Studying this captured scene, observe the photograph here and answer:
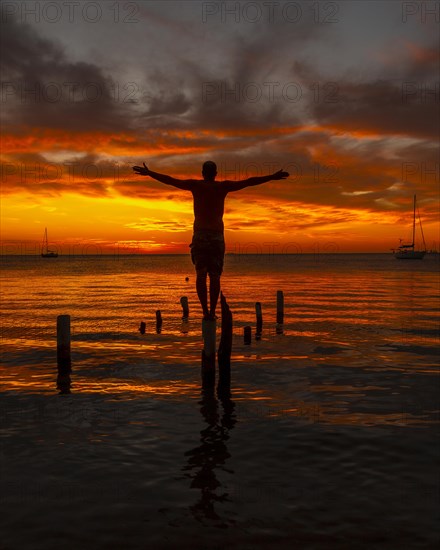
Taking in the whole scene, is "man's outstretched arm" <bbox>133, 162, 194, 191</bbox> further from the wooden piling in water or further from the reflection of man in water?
the wooden piling in water

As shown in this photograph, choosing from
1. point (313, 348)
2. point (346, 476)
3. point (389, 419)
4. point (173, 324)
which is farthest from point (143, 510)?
point (173, 324)

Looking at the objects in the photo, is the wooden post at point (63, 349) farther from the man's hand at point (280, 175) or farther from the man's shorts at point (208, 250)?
the man's hand at point (280, 175)

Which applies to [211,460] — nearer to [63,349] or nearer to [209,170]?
[209,170]

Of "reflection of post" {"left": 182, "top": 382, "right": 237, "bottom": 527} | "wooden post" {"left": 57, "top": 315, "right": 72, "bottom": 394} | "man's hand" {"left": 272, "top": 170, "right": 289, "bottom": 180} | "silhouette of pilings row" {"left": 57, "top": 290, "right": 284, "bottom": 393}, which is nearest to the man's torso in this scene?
"man's hand" {"left": 272, "top": 170, "right": 289, "bottom": 180}

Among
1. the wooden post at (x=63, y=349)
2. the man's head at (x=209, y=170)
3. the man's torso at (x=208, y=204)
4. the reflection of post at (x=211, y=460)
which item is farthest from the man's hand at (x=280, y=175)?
the wooden post at (x=63, y=349)

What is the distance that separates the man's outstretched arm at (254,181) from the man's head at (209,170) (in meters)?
0.38

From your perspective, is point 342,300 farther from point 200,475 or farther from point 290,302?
point 200,475

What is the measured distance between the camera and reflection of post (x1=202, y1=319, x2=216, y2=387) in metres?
12.2

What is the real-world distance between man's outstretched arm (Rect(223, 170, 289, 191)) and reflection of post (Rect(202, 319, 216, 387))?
305cm

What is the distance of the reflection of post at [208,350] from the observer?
12.2 m

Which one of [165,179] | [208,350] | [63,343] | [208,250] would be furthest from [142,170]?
[63,343]

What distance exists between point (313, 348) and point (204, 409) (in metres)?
9.81

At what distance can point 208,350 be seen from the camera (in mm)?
12875

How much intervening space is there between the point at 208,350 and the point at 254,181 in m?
4.43
